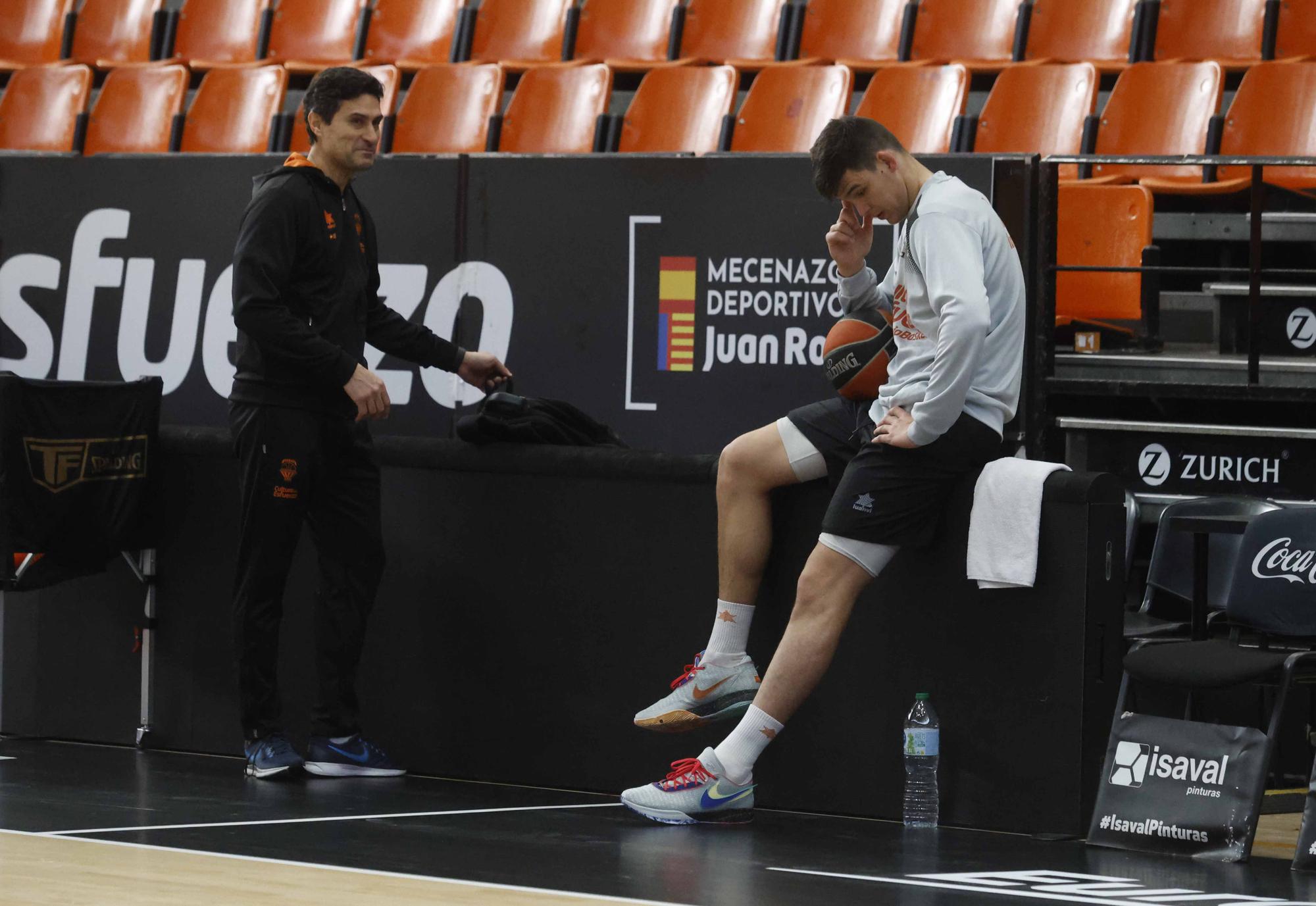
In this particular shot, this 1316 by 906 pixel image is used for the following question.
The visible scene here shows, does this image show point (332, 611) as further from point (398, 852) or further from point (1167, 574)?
point (1167, 574)

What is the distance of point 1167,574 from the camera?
608cm

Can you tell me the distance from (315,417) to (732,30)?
470 centimetres

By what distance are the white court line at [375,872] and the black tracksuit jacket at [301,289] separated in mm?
1565

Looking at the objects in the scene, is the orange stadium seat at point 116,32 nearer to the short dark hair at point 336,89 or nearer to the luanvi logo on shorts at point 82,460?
the luanvi logo on shorts at point 82,460

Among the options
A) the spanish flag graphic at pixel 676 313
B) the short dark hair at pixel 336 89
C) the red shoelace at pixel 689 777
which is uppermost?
the short dark hair at pixel 336 89

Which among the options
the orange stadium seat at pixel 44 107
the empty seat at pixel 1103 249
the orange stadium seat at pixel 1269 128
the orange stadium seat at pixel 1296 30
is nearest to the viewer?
the empty seat at pixel 1103 249

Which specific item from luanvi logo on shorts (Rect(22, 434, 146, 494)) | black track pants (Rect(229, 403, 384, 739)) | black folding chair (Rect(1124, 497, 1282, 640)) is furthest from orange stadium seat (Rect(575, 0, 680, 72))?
black folding chair (Rect(1124, 497, 1282, 640))

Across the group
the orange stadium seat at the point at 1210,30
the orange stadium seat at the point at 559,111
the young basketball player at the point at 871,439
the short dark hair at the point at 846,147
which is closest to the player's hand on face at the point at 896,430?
the young basketball player at the point at 871,439

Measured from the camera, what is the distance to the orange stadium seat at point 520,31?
34.1 feet

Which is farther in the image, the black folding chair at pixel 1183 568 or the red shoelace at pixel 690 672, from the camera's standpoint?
the black folding chair at pixel 1183 568

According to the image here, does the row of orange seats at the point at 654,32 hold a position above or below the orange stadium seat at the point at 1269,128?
above

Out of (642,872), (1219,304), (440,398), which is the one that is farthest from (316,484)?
(1219,304)

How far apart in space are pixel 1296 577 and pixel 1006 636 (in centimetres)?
79

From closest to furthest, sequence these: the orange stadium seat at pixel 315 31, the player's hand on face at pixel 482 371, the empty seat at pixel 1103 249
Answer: the player's hand on face at pixel 482 371 → the empty seat at pixel 1103 249 → the orange stadium seat at pixel 315 31
